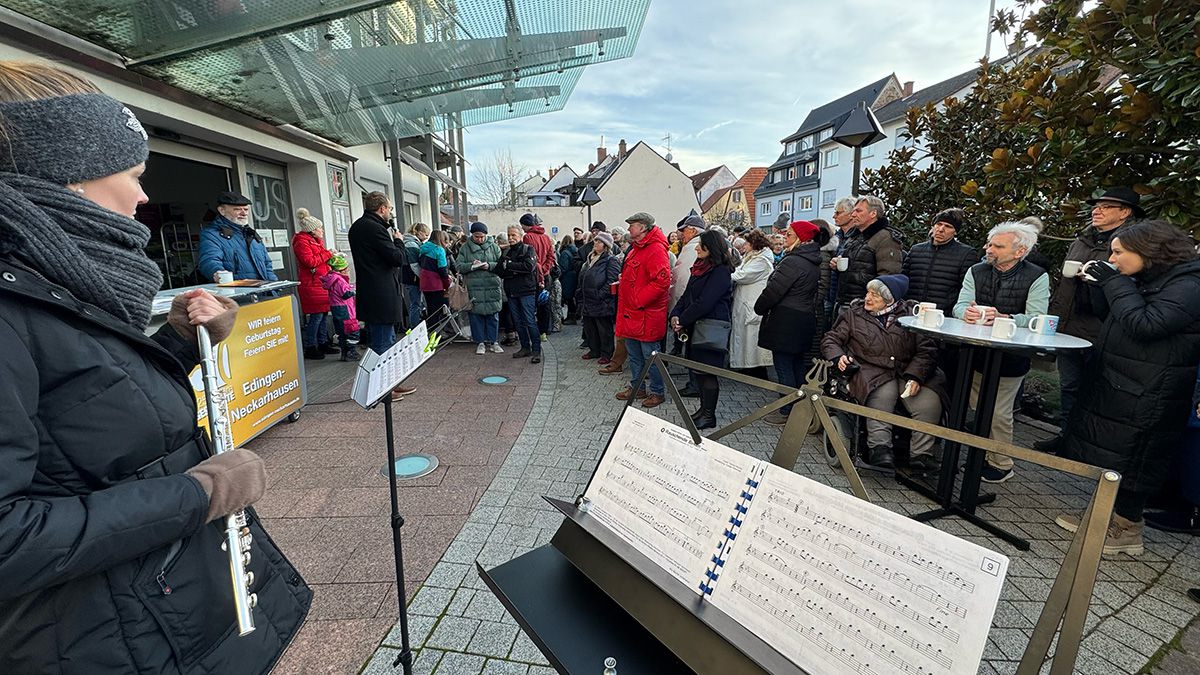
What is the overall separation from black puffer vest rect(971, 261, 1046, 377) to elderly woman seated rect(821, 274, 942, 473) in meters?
0.50

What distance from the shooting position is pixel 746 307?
514 cm

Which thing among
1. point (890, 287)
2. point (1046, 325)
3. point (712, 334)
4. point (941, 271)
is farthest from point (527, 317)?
point (1046, 325)

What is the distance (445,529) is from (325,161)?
7.88m

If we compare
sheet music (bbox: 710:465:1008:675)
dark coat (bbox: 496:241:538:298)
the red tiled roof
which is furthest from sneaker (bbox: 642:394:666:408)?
the red tiled roof

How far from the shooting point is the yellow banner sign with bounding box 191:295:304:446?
3.75 metres

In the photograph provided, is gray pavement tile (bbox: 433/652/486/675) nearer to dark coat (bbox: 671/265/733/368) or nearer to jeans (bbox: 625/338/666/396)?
dark coat (bbox: 671/265/733/368)

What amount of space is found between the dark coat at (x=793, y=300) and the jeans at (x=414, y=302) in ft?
19.9

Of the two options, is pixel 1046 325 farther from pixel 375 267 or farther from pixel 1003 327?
pixel 375 267

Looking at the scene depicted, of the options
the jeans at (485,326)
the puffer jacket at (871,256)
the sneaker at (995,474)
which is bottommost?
the sneaker at (995,474)

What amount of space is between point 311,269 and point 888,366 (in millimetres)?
6793

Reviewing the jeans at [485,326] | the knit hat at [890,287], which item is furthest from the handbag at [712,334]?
the jeans at [485,326]

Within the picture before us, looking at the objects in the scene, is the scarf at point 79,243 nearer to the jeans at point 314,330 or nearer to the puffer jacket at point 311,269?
the puffer jacket at point 311,269

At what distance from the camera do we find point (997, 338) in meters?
2.85

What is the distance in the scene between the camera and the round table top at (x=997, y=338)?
2656 millimetres
